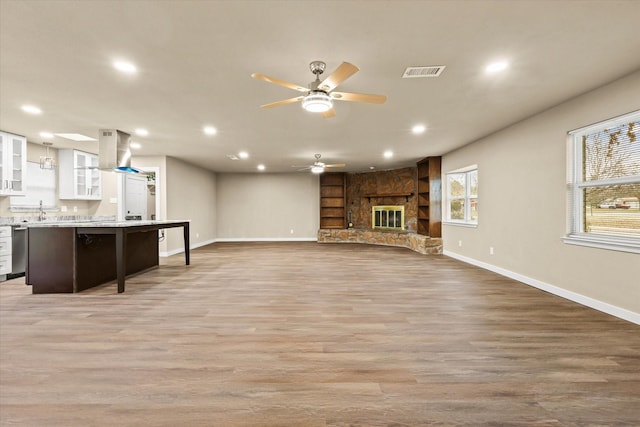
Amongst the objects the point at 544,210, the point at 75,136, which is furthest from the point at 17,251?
the point at 544,210

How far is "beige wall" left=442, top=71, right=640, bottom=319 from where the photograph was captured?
3158mm

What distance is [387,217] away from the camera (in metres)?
9.90

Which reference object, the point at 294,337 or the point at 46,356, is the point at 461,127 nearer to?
the point at 294,337

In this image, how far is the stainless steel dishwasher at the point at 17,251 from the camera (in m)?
4.89

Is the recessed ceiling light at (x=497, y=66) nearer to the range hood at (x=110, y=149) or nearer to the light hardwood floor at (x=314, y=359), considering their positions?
the light hardwood floor at (x=314, y=359)

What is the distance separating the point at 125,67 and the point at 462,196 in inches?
257

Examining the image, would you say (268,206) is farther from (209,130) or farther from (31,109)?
(31,109)

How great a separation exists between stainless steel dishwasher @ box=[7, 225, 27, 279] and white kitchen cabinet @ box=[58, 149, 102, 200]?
1.75 metres

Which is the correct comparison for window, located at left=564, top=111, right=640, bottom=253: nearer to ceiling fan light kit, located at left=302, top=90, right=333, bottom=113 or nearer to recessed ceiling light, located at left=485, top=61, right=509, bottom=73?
recessed ceiling light, located at left=485, top=61, right=509, bottom=73

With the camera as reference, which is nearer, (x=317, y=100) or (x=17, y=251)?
(x=317, y=100)

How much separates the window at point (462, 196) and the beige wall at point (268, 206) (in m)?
4.62

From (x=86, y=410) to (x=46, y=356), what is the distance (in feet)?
3.16

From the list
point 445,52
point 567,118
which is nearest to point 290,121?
point 445,52

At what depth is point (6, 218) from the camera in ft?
16.9
